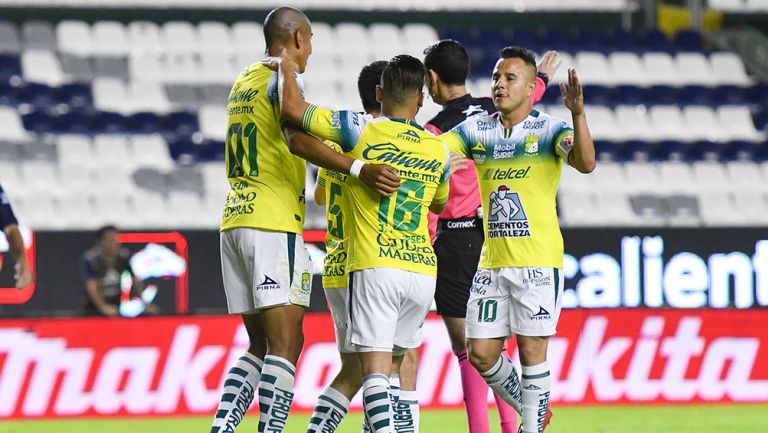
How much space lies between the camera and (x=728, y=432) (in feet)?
28.3

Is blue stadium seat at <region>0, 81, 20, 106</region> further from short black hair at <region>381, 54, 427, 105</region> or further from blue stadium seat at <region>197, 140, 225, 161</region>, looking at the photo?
short black hair at <region>381, 54, 427, 105</region>

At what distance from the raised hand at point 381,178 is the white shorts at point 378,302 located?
0.35 meters

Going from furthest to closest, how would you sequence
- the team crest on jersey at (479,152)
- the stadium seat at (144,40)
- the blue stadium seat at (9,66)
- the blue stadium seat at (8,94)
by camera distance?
1. the stadium seat at (144,40)
2. the blue stadium seat at (9,66)
3. the blue stadium seat at (8,94)
4. the team crest on jersey at (479,152)

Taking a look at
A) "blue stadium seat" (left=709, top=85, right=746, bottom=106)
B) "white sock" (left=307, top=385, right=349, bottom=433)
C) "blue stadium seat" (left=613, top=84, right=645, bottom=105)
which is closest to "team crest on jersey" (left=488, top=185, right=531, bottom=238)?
"white sock" (left=307, top=385, right=349, bottom=433)

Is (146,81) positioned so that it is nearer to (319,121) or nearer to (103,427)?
(103,427)

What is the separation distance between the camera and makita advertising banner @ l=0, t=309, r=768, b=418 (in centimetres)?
957

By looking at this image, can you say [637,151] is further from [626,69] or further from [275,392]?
[275,392]

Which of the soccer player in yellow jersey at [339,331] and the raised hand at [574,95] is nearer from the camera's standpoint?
the raised hand at [574,95]

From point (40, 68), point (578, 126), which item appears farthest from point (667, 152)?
point (578, 126)

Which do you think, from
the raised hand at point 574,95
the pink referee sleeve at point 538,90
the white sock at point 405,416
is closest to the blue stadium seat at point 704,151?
the pink referee sleeve at point 538,90

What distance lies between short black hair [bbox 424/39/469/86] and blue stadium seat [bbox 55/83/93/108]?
32.6 ft

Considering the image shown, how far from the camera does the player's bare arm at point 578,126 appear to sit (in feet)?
19.4

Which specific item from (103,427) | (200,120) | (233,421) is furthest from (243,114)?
(200,120)

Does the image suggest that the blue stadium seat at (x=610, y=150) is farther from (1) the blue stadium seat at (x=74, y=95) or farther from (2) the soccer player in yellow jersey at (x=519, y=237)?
(2) the soccer player in yellow jersey at (x=519, y=237)
